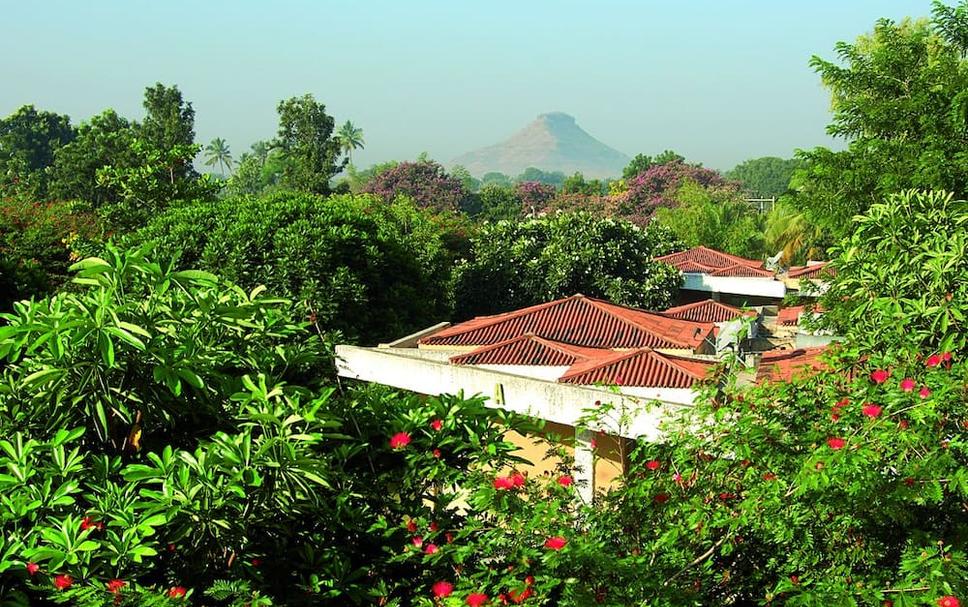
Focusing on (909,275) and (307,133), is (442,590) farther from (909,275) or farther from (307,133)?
(307,133)

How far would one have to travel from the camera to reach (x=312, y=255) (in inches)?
711

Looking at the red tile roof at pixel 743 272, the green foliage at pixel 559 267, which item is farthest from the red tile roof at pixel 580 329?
the red tile roof at pixel 743 272

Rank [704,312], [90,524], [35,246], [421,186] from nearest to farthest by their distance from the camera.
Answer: [90,524], [35,246], [704,312], [421,186]

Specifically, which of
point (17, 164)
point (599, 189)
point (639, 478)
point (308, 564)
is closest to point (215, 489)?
point (308, 564)

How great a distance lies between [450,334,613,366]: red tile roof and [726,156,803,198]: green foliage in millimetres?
130133

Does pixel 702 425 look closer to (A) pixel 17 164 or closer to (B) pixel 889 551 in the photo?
(B) pixel 889 551

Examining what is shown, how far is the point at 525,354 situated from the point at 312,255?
533 centimetres

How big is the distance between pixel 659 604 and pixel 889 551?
5.23ft

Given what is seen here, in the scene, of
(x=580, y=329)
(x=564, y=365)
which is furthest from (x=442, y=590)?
(x=580, y=329)

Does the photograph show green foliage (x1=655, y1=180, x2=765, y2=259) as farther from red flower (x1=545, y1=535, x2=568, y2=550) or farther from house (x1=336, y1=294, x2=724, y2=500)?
red flower (x1=545, y1=535, x2=568, y2=550)

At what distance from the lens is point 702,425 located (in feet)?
17.8

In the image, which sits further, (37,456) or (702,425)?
(702,425)

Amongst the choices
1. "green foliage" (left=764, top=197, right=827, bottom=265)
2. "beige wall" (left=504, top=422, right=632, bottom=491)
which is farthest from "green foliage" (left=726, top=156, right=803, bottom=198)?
"beige wall" (left=504, top=422, right=632, bottom=491)

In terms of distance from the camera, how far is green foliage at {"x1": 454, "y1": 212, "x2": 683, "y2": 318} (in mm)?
26891
